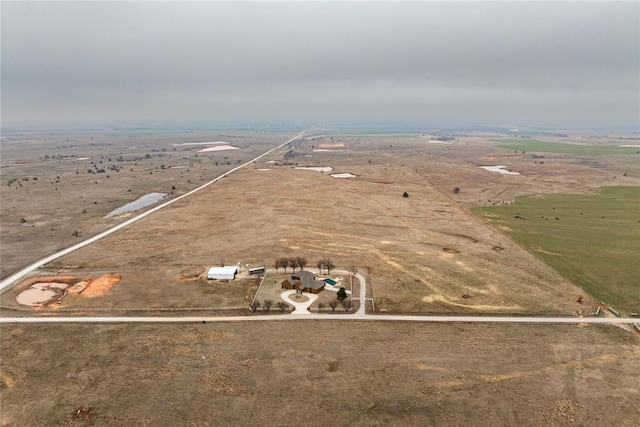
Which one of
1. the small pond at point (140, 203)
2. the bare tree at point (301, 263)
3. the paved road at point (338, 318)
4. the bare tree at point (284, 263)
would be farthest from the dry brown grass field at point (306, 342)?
the small pond at point (140, 203)

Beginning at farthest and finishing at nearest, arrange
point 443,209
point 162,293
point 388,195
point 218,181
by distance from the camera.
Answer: point 218,181 → point 388,195 → point 443,209 → point 162,293

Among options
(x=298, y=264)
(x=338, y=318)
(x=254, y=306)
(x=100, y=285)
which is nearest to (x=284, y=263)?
(x=298, y=264)

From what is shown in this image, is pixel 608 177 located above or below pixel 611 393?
above

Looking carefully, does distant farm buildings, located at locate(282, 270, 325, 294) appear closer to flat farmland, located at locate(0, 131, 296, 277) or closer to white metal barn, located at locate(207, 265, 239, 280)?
white metal barn, located at locate(207, 265, 239, 280)

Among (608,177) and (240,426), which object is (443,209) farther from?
(608,177)

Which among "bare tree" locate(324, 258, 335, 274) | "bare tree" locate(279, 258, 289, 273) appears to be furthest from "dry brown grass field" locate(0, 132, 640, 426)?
"bare tree" locate(279, 258, 289, 273)

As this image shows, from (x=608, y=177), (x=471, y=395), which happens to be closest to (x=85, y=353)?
(x=471, y=395)

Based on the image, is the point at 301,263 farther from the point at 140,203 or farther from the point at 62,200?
the point at 62,200
